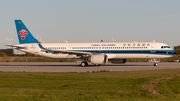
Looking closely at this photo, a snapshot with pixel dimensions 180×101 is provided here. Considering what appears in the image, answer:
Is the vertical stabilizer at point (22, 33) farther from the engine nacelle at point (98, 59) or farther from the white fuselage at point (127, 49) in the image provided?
the engine nacelle at point (98, 59)

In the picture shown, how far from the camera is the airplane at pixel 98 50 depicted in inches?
1447

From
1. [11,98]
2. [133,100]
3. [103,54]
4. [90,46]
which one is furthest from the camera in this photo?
[90,46]

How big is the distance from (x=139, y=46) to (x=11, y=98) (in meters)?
29.4

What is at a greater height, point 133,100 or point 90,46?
point 90,46

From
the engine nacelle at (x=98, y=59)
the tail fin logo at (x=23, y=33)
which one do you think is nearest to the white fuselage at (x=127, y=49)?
the engine nacelle at (x=98, y=59)

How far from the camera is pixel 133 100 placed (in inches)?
380

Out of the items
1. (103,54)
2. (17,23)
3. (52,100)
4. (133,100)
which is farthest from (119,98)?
(17,23)

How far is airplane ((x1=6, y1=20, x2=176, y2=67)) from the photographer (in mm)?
36750

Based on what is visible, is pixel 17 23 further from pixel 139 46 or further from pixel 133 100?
pixel 133 100

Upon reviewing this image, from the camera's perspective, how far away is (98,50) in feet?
126

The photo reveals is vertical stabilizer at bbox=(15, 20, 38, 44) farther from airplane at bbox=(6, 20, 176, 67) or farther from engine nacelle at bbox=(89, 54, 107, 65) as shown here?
engine nacelle at bbox=(89, 54, 107, 65)

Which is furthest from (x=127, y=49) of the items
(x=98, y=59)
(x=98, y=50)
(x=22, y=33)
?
(x=22, y=33)

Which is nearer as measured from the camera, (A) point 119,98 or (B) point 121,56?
(A) point 119,98

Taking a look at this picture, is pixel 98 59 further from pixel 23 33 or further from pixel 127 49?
pixel 23 33
